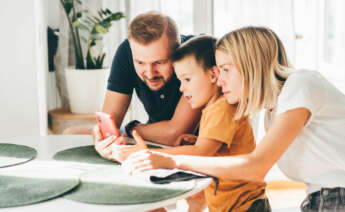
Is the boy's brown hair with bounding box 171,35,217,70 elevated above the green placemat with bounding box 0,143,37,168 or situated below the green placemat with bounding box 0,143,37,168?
above

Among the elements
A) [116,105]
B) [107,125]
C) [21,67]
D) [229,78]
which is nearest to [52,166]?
[107,125]

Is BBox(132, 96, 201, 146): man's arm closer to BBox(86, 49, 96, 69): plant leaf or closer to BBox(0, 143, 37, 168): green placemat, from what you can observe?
BBox(0, 143, 37, 168): green placemat

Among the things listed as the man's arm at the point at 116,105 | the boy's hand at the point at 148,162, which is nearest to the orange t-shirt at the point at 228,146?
the boy's hand at the point at 148,162

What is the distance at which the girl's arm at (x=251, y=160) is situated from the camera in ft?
4.22

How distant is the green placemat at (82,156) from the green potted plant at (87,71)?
1.59 metres

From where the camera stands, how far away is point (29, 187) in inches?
46.9

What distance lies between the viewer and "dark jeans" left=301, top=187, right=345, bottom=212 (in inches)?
53.3

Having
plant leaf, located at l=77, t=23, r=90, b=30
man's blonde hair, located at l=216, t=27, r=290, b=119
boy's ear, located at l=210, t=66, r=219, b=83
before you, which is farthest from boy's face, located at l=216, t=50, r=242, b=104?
plant leaf, located at l=77, t=23, r=90, b=30

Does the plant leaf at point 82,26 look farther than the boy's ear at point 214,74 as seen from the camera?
Yes

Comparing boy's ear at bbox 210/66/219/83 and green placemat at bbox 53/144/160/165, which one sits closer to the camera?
green placemat at bbox 53/144/160/165

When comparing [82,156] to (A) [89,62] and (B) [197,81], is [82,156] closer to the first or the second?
(B) [197,81]

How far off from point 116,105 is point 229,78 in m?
0.80

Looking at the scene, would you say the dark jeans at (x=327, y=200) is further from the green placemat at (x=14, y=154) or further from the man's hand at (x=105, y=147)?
the green placemat at (x=14, y=154)

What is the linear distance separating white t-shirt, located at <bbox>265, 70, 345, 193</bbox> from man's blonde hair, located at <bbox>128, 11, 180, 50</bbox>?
618 mm
